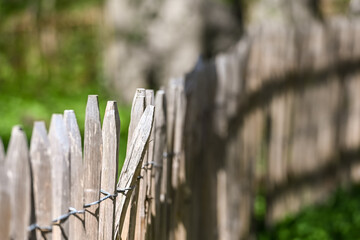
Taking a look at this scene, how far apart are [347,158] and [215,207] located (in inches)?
112

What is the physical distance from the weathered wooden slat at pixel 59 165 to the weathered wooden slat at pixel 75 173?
0.13 feet

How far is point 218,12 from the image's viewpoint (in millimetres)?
8414

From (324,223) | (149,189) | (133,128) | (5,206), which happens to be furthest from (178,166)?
(324,223)

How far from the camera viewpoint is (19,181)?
58.8 inches

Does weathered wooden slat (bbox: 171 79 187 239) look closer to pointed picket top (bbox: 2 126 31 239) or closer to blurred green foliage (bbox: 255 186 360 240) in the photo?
pointed picket top (bbox: 2 126 31 239)

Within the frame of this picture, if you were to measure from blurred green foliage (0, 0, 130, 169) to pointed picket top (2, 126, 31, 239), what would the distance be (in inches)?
390

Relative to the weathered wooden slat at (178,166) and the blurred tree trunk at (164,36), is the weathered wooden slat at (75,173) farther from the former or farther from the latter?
the blurred tree trunk at (164,36)

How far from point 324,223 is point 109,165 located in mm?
3603

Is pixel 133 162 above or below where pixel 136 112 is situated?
below

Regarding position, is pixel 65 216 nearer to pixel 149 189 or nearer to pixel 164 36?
pixel 149 189

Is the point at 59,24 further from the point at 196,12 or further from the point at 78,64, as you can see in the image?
the point at 196,12

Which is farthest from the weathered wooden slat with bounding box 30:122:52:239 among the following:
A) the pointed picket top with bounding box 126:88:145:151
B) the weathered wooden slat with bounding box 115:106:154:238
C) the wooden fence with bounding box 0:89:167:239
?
the pointed picket top with bounding box 126:88:145:151

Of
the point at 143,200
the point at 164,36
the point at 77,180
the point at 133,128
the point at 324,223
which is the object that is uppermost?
the point at 164,36

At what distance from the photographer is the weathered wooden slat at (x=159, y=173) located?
8.07 feet
